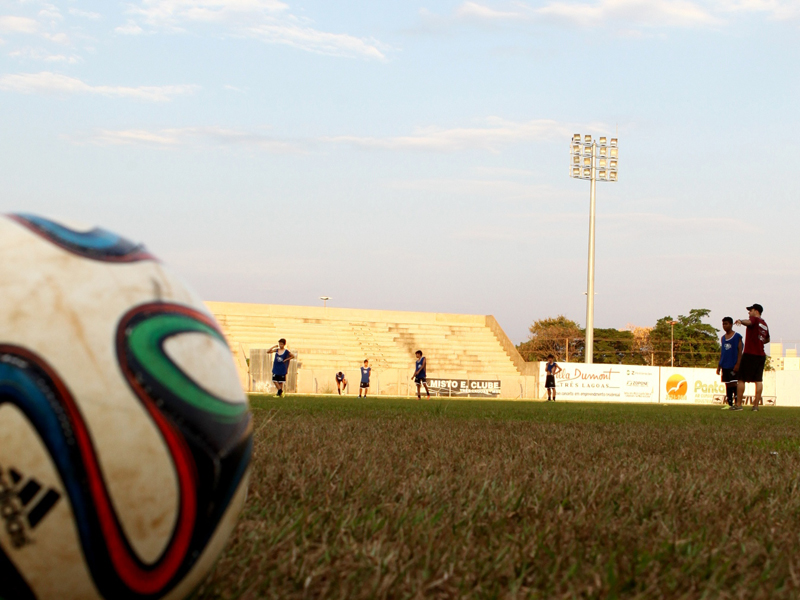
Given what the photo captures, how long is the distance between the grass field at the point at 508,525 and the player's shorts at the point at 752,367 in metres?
11.2

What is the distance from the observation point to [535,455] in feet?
18.0

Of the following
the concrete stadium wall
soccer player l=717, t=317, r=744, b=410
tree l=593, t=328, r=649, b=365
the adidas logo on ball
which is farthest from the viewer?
tree l=593, t=328, r=649, b=365

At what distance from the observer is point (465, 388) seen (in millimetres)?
37250

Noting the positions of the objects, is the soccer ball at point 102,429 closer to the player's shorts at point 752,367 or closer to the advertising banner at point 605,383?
the player's shorts at point 752,367

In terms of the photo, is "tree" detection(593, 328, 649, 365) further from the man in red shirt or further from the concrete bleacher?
the man in red shirt

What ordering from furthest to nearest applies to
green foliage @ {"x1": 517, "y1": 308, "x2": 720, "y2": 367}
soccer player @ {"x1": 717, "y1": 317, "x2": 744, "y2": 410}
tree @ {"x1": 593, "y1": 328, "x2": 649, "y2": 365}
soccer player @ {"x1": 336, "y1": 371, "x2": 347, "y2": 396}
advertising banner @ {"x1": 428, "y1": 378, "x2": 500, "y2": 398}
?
tree @ {"x1": 593, "y1": 328, "x2": 649, "y2": 365} → green foliage @ {"x1": 517, "y1": 308, "x2": 720, "y2": 367} → advertising banner @ {"x1": 428, "y1": 378, "x2": 500, "y2": 398} → soccer player @ {"x1": 336, "y1": 371, "x2": 347, "y2": 396} → soccer player @ {"x1": 717, "y1": 317, "x2": 744, "y2": 410}

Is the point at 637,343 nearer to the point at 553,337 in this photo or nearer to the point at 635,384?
the point at 553,337

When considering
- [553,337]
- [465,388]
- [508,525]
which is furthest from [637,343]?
[508,525]

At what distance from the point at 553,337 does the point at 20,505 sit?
240 feet

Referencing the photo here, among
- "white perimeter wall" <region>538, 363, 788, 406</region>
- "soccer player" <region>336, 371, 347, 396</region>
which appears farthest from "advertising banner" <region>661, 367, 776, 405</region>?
"soccer player" <region>336, 371, 347, 396</region>

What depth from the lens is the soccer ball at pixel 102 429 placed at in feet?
5.75

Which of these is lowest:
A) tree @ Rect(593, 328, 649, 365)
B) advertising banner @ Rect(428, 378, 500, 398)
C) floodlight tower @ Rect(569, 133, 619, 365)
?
advertising banner @ Rect(428, 378, 500, 398)

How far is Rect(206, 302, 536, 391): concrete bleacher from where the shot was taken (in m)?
42.9

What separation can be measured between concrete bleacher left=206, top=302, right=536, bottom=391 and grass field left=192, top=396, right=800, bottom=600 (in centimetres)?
3569
